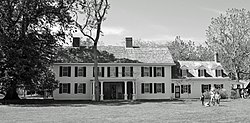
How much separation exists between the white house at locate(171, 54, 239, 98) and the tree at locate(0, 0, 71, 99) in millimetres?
16013

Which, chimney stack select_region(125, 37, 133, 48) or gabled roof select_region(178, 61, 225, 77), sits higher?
chimney stack select_region(125, 37, 133, 48)

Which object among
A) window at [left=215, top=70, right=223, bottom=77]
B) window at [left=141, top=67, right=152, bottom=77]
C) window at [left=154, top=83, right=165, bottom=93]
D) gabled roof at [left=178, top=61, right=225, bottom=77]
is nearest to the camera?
window at [left=141, top=67, right=152, bottom=77]

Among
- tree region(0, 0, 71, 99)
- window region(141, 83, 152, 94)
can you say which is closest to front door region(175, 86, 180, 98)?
window region(141, 83, 152, 94)

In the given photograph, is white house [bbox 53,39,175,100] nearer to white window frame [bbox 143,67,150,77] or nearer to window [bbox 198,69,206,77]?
white window frame [bbox 143,67,150,77]

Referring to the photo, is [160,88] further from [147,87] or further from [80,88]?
[80,88]

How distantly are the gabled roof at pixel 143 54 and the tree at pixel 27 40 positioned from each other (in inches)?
353

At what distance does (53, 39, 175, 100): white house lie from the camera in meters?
38.2

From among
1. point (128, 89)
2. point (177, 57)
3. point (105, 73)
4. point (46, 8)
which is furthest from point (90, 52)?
point (177, 57)

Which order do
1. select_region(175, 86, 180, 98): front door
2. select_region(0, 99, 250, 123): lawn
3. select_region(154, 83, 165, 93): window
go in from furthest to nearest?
select_region(175, 86, 180, 98): front door
select_region(154, 83, 165, 93): window
select_region(0, 99, 250, 123): lawn

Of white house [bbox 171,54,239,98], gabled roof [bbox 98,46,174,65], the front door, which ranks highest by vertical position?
gabled roof [bbox 98,46,174,65]

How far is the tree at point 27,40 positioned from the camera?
30172 millimetres

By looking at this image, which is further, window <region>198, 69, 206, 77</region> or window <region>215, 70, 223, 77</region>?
window <region>215, 70, 223, 77</region>

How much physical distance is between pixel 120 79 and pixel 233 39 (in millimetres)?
20206

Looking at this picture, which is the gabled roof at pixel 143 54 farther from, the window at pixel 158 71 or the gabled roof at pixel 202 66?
the gabled roof at pixel 202 66
